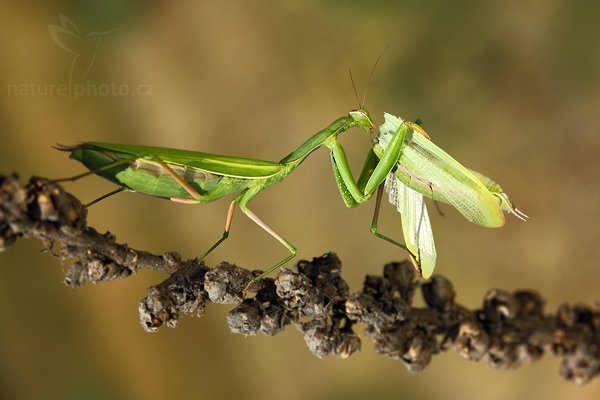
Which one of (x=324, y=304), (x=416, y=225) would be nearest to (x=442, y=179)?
(x=416, y=225)

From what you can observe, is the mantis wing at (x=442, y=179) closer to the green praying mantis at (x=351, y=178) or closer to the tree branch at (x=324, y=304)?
the green praying mantis at (x=351, y=178)

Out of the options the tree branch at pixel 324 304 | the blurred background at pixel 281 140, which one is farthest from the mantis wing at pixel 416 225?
the blurred background at pixel 281 140

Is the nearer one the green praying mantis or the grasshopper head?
the green praying mantis

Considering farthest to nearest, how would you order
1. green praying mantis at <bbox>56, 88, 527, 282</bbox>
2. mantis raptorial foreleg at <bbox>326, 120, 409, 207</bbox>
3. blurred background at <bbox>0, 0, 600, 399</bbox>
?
blurred background at <bbox>0, 0, 600, 399</bbox> < mantis raptorial foreleg at <bbox>326, 120, 409, 207</bbox> < green praying mantis at <bbox>56, 88, 527, 282</bbox>

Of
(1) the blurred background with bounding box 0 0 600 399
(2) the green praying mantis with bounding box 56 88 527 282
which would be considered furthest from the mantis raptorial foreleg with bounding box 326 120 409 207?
(1) the blurred background with bounding box 0 0 600 399

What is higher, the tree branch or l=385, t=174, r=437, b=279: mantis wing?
l=385, t=174, r=437, b=279: mantis wing

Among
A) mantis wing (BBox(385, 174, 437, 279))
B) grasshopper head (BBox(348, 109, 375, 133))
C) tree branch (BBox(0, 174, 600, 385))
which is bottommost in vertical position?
tree branch (BBox(0, 174, 600, 385))

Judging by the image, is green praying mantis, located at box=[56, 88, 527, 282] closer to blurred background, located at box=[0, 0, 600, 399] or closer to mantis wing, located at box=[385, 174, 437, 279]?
mantis wing, located at box=[385, 174, 437, 279]
